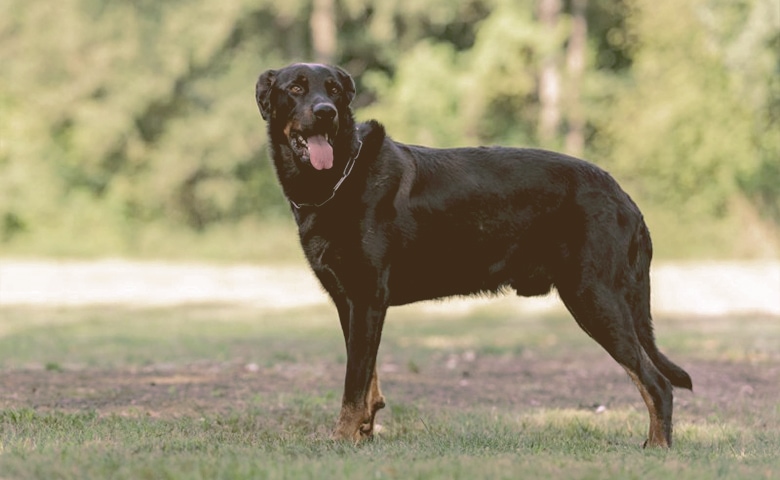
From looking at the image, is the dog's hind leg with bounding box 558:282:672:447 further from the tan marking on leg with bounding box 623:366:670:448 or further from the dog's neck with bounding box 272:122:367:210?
the dog's neck with bounding box 272:122:367:210

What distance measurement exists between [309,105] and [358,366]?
1487 mm

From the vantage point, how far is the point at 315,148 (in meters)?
6.41

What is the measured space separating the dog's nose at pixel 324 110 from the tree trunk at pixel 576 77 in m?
28.5

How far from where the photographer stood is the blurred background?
1220 inches

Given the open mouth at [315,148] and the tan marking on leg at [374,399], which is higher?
the open mouth at [315,148]

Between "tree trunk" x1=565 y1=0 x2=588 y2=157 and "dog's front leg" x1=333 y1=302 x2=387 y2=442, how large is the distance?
2844 cm

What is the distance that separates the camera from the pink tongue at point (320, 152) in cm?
637

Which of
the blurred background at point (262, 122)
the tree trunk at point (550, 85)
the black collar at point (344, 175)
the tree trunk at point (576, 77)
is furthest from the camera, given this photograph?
the tree trunk at point (576, 77)

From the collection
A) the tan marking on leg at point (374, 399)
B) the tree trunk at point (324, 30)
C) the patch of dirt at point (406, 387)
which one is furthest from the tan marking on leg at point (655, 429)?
the tree trunk at point (324, 30)

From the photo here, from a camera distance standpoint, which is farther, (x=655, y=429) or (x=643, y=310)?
(x=643, y=310)

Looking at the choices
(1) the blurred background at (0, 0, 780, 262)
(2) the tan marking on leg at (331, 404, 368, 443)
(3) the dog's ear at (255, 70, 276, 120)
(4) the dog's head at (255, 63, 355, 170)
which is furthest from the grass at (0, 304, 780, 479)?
(1) the blurred background at (0, 0, 780, 262)

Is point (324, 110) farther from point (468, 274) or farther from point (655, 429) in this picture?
point (655, 429)

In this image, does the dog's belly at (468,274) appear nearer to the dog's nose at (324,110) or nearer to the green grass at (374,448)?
the green grass at (374,448)

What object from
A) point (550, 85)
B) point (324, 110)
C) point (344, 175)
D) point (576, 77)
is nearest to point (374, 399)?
point (344, 175)
